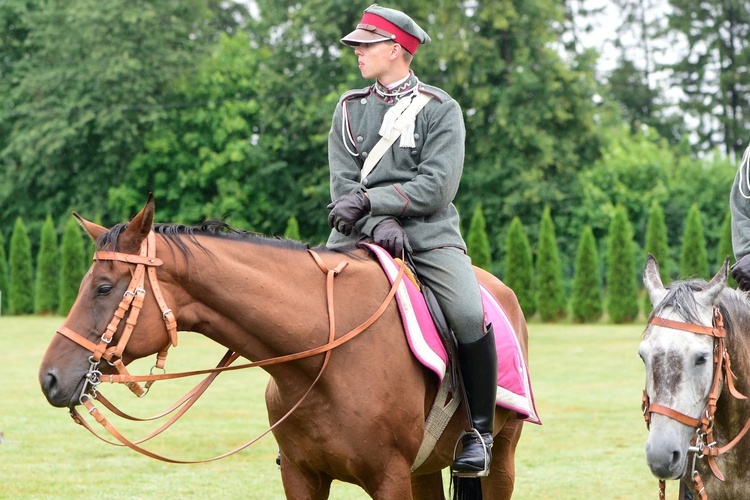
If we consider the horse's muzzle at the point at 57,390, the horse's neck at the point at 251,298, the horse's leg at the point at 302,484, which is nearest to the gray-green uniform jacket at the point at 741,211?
the horse's neck at the point at 251,298

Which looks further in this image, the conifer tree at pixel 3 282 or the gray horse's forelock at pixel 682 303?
the conifer tree at pixel 3 282

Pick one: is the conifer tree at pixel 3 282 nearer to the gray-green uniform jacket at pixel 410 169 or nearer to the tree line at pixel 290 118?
the tree line at pixel 290 118

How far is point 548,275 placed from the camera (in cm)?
3039

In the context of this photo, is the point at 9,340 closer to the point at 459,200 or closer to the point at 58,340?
the point at 459,200

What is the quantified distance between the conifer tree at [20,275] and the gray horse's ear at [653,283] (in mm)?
32924

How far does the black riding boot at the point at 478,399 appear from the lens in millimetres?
4824

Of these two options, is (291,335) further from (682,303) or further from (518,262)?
(518,262)

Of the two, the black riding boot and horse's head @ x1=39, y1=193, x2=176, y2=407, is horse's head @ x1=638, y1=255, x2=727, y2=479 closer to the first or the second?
the black riding boot

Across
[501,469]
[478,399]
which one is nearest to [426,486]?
[501,469]

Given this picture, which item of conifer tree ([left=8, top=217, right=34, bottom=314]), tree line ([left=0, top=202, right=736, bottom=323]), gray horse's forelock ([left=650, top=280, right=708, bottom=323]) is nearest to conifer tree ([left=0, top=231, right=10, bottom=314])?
conifer tree ([left=8, top=217, right=34, bottom=314])

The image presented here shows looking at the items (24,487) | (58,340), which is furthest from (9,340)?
(58,340)

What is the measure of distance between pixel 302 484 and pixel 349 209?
129 cm

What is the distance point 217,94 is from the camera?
39594 mm

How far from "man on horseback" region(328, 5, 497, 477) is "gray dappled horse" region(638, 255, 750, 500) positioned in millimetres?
832
